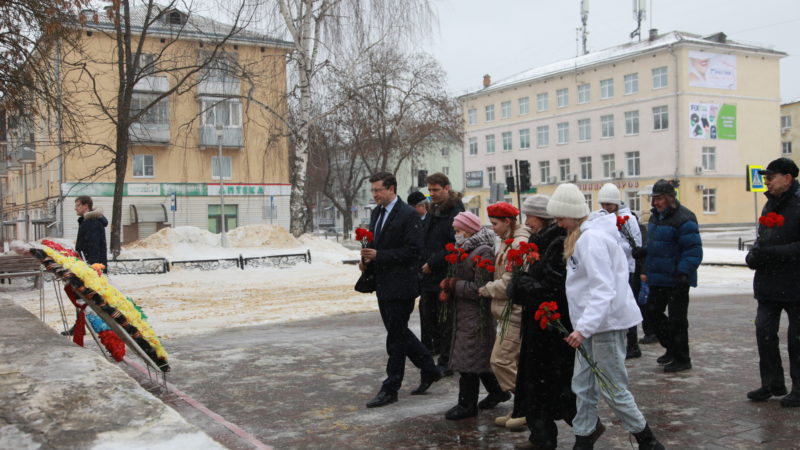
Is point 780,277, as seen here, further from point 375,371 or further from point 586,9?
point 586,9

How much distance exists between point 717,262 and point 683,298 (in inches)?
614

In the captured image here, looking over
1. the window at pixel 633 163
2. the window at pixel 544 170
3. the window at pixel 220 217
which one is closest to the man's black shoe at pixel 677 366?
the window at pixel 220 217

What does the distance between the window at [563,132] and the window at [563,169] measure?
1.60 m

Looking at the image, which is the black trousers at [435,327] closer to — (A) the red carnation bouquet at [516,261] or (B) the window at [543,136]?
(A) the red carnation bouquet at [516,261]

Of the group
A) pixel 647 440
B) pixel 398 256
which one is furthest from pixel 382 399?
pixel 647 440

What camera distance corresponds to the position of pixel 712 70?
52625mm

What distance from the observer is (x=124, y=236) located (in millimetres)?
43469

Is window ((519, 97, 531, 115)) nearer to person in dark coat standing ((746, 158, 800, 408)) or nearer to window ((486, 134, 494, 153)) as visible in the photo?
window ((486, 134, 494, 153))

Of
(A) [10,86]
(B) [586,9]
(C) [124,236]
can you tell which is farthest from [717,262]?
(B) [586,9]

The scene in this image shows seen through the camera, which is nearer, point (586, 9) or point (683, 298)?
point (683, 298)

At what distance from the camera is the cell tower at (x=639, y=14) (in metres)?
57.3

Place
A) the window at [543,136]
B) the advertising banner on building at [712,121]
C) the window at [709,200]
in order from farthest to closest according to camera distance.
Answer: the window at [543,136]
the window at [709,200]
the advertising banner on building at [712,121]

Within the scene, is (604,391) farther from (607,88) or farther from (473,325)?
(607,88)

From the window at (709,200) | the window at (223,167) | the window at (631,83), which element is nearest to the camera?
the window at (223,167)
